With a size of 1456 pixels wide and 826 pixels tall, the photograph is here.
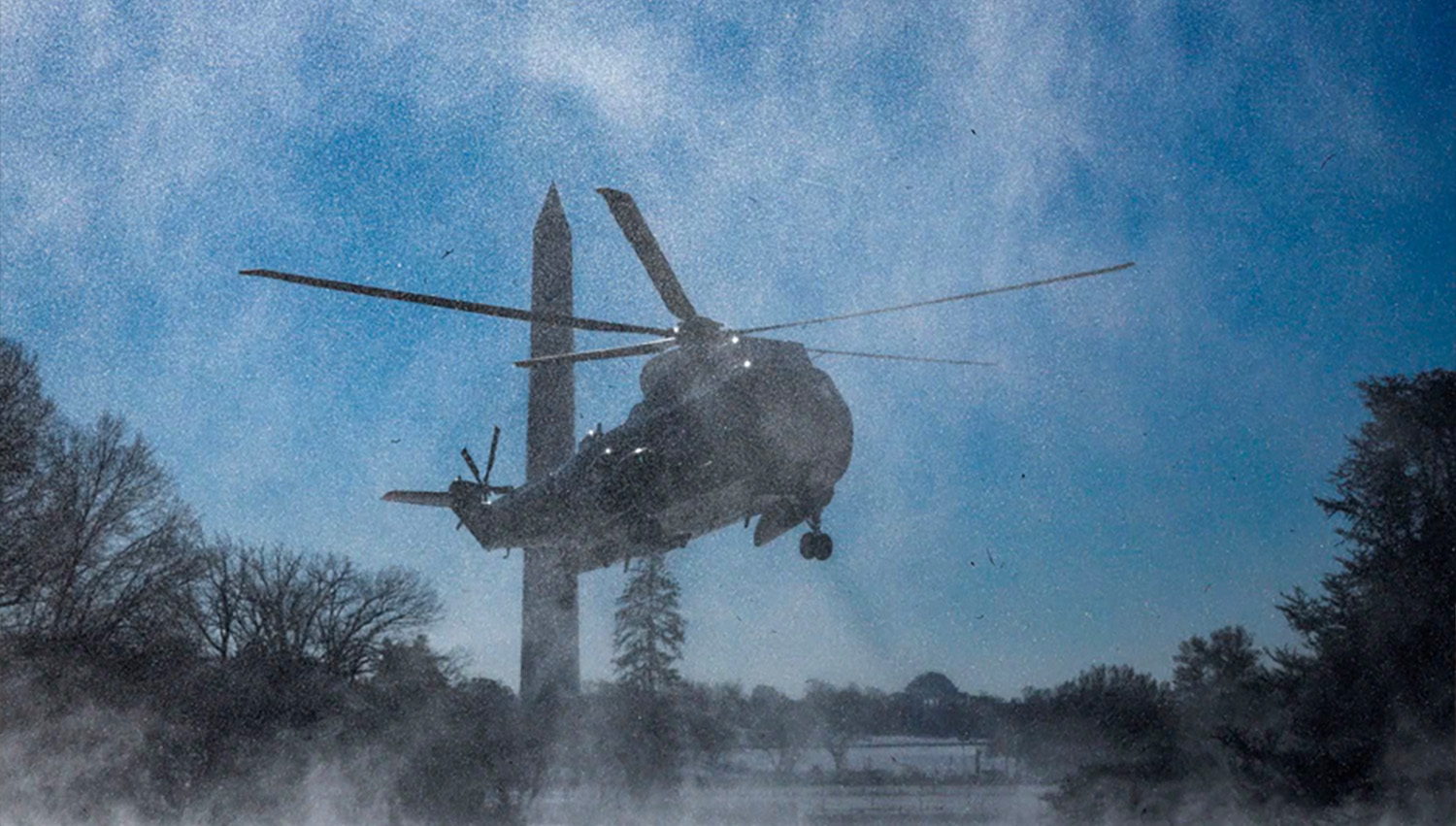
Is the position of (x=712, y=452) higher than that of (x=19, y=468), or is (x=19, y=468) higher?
(x=19, y=468)

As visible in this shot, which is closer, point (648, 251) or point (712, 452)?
point (712, 452)

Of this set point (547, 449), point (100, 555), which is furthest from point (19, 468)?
point (547, 449)

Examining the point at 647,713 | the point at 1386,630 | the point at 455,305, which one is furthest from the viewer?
the point at 647,713

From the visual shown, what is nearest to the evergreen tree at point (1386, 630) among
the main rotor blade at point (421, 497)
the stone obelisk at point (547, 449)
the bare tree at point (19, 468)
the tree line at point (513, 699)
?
the tree line at point (513, 699)

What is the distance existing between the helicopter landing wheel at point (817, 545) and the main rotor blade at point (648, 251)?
498 centimetres

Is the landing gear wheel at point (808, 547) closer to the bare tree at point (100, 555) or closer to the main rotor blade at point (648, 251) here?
the main rotor blade at point (648, 251)

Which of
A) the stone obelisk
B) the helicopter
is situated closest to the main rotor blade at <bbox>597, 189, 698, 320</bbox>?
the helicopter

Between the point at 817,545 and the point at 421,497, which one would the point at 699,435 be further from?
the point at 421,497

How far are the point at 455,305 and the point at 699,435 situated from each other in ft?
15.6

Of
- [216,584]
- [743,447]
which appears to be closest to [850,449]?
[743,447]

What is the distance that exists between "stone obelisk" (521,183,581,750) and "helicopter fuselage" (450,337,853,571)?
781 inches

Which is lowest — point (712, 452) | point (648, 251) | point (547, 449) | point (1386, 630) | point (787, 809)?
point (787, 809)

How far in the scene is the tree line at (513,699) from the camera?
23562mm

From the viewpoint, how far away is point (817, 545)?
17.8m
